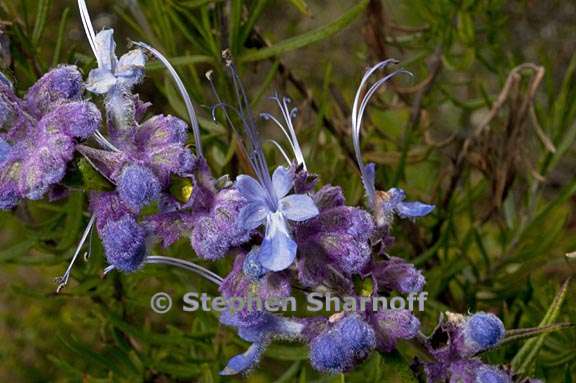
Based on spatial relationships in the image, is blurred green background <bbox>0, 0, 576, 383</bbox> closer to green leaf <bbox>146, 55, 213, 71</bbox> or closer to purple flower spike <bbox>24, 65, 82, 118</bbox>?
Answer: green leaf <bbox>146, 55, 213, 71</bbox>

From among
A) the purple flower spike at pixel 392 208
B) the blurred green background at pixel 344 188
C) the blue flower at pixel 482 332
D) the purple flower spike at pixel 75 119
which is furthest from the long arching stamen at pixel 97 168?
the blue flower at pixel 482 332

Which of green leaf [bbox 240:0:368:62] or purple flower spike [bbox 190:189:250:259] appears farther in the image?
green leaf [bbox 240:0:368:62]

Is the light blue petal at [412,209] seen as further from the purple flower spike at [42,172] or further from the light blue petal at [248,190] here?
the purple flower spike at [42,172]

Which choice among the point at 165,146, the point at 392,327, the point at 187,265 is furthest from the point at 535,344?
the point at 165,146

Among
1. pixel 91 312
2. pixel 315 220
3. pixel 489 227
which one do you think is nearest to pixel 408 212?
pixel 315 220

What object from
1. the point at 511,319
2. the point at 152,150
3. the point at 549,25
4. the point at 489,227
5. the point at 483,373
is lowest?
the point at 483,373

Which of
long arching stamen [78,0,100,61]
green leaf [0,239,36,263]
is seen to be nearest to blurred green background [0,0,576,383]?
green leaf [0,239,36,263]

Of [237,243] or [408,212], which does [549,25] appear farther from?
[237,243]
